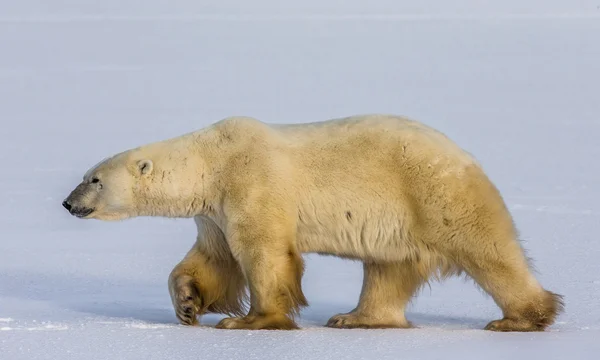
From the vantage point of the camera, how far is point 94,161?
1148 centimetres

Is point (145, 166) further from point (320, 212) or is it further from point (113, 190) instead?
point (320, 212)

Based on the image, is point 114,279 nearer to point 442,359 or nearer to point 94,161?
point 442,359

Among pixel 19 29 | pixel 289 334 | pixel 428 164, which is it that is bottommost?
pixel 289 334

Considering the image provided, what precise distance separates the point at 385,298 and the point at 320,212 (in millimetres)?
624

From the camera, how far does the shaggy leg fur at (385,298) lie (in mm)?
6008

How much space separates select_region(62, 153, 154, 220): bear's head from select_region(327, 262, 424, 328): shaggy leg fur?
→ 117 centimetres

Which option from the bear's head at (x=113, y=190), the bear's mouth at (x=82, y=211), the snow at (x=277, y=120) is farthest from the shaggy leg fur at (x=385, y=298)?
the bear's mouth at (x=82, y=211)

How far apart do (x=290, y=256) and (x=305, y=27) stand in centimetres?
2226

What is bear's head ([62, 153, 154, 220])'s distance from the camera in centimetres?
593

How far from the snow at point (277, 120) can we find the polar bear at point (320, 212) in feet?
0.71

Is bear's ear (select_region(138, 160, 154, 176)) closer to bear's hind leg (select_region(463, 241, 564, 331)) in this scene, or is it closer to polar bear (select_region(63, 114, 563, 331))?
polar bear (select_region(63, 114, 563, 331))

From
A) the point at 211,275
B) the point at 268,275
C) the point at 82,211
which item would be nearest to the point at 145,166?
the point at 82,211

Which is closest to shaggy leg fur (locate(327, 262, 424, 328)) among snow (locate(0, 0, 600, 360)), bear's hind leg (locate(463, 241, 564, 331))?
snow (locate(0, 0, 600, 360))

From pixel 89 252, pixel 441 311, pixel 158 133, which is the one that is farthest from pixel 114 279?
pixel 158 133
